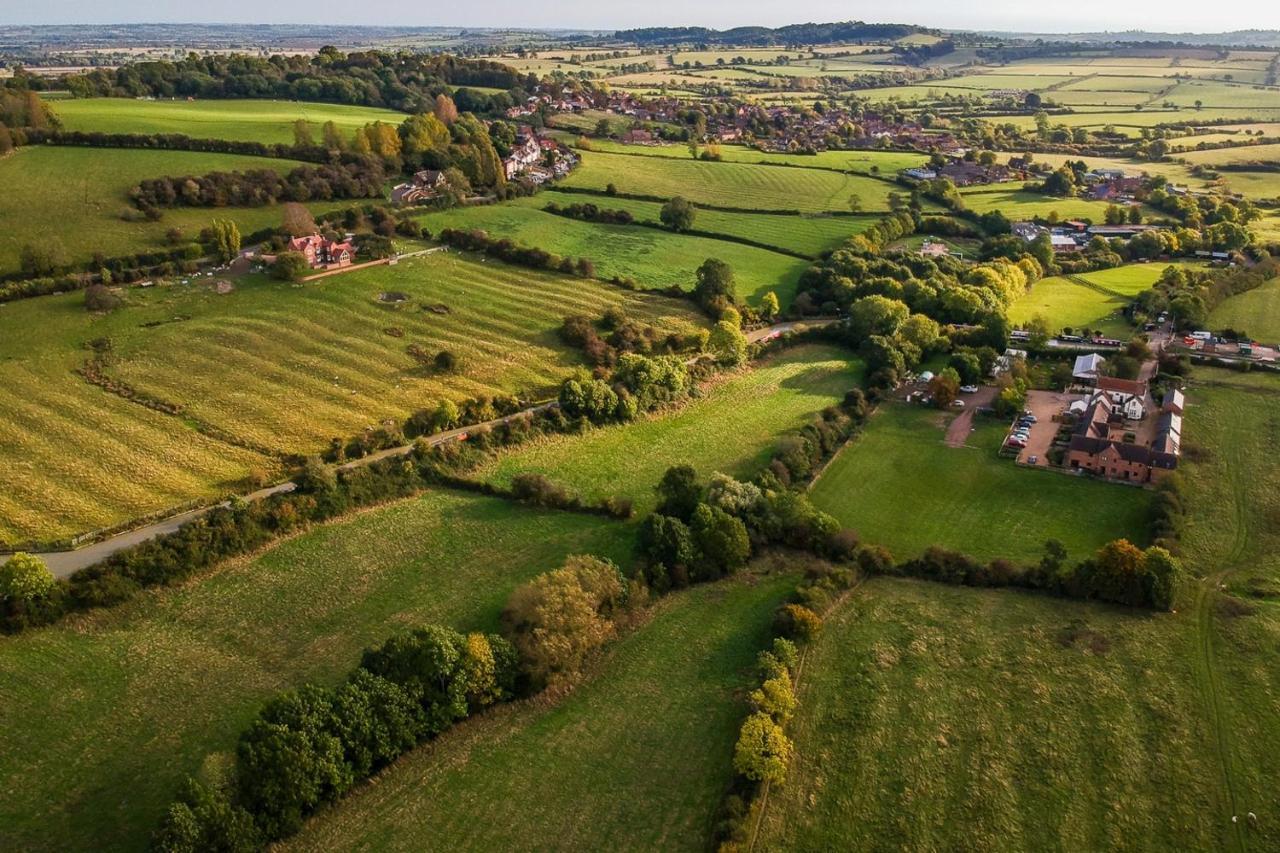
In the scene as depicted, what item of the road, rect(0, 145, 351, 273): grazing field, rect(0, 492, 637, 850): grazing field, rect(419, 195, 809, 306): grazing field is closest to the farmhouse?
rect(0, 145, 351, 273): grazing field

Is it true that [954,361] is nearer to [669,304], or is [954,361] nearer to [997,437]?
[997,437]

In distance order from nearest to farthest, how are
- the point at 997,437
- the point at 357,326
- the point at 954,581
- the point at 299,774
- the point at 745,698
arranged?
the point at 299,774 → the point at 745,698 → the point at 954,581 → the point at 997,437 → the point at 357,326

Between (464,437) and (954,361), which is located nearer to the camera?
(464,437)

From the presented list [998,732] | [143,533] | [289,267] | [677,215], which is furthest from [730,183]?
[998,732]

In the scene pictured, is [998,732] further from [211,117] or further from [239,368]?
[211,117]

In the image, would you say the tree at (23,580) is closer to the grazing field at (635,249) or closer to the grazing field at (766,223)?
the grazing field at (635,249)

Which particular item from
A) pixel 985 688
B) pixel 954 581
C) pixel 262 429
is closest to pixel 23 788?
pixel 262 429
